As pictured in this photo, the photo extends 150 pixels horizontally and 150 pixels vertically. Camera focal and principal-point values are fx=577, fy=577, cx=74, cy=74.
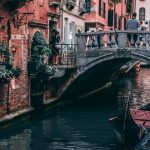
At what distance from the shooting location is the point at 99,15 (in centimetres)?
2870

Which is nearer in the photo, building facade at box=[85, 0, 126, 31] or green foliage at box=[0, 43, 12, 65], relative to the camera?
green foliage at box=[0, 43, 12, 65]

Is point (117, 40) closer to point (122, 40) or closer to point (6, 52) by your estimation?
point (122, 40)

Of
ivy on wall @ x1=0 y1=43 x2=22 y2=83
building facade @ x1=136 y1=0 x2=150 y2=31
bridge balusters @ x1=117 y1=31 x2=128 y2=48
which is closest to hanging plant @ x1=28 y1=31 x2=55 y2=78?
ivy on wall @ x1=0 y1=43 x2=22 y2=83

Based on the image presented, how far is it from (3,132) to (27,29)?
366 cm

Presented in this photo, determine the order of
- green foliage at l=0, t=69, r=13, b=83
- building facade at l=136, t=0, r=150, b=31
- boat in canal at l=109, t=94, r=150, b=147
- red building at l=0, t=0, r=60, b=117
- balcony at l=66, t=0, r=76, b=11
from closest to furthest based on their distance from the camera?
boat in canal at l=109, t=94, r=150, b=147, green foliage at l=0, t=69, r=13, b=83, red building at l=0, t=0, r=60, b=117, balcony at l=66, t=0, r=76, b=11, building facade at l=136, t=0, r=150, b=31

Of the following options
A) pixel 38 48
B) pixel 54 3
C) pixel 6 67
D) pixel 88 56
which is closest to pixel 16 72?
pixel 6 67

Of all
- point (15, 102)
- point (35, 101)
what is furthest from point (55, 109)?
point (15, 102)

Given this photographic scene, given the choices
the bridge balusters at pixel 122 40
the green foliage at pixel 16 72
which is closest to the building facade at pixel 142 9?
the bridge balusters at pixel 122 40

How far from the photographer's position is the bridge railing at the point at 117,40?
17250mm

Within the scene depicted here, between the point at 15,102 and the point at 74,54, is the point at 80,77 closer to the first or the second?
the point at 74,54

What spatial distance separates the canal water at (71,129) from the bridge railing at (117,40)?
80.1 inches

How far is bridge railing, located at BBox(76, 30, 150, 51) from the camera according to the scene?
17.2 meters

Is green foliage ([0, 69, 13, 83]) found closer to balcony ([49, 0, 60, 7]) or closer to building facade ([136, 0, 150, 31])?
balcony ([49, 0, 60, 7])

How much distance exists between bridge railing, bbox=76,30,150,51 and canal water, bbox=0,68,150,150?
2034mm
